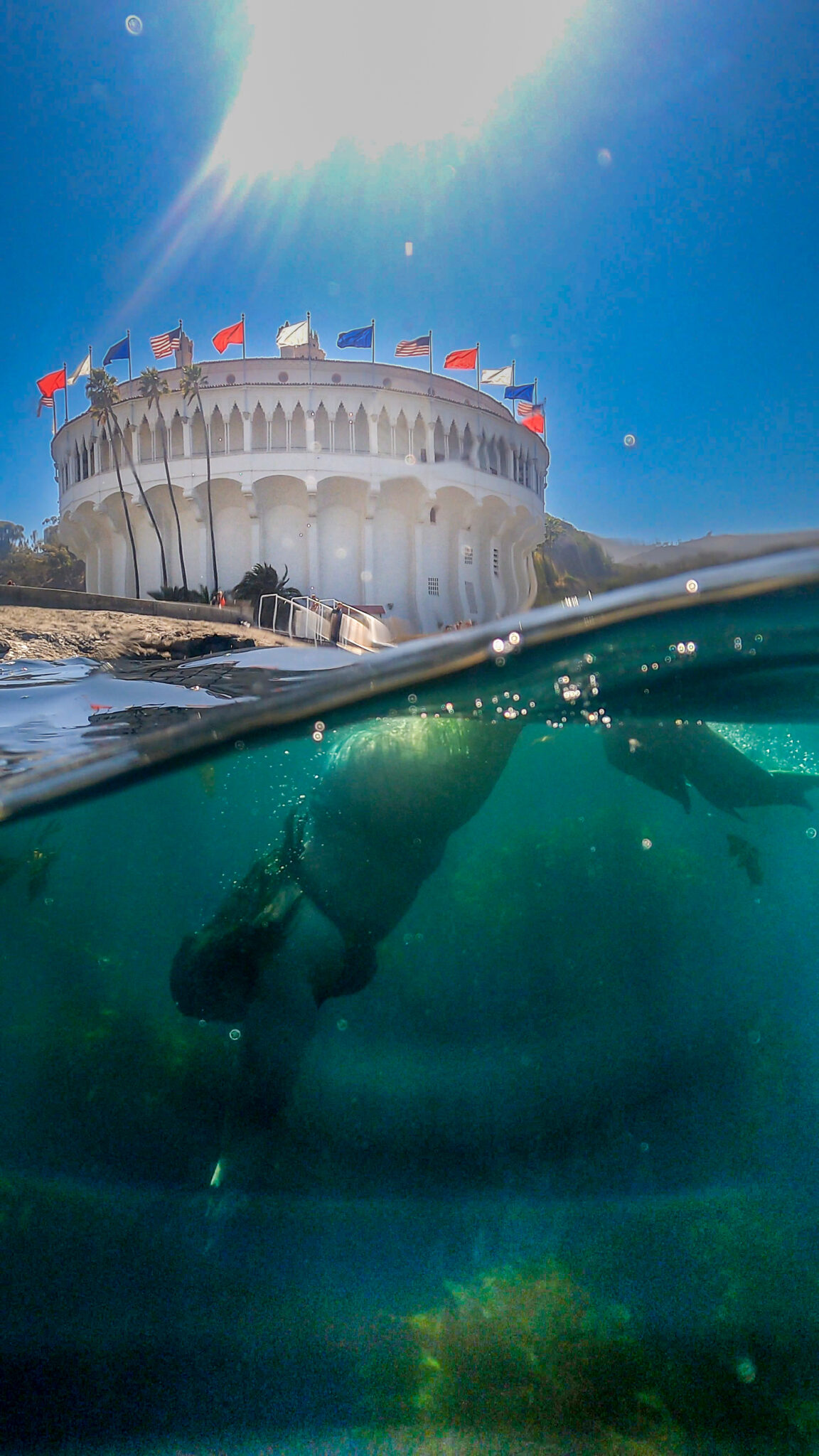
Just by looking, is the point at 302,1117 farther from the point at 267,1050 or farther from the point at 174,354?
the point at 174,354

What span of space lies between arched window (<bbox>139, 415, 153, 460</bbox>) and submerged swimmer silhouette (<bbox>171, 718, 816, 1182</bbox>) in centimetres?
3247

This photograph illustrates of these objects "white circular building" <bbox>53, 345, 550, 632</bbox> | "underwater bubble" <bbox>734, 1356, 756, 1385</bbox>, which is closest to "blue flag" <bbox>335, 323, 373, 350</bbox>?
"white circular building" <bbox>53, 345, 550, 632</bbox>

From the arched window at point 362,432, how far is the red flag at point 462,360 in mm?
3990

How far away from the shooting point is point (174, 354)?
34125 mm

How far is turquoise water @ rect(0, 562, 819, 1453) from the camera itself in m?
2.63

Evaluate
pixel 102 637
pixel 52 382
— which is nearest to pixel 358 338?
pixel 52 382

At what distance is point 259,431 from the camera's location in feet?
105

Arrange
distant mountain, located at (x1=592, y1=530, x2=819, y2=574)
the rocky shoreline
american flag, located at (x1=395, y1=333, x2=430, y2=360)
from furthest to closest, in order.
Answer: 1. american flag, located at (x1=395, y1=333, x2=430, y2=360)
2. the rocky shoreline
3. distant mountain, located at (x1=592, y1=530, x2=819, y2=574)

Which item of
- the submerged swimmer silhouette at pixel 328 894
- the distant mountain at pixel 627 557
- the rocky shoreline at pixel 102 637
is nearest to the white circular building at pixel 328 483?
the rocky shoreline at pixel 102 637

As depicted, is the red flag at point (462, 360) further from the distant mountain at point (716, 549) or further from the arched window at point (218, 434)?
the distant mountain at point (716, 549)

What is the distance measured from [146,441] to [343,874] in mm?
33769

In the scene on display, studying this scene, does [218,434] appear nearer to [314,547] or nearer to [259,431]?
[259,431]

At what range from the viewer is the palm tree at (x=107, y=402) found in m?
32.0

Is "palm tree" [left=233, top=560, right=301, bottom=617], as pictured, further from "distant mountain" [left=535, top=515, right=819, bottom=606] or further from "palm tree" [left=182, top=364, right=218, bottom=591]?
"distant mountain" [left=535, top=515, right=819, bottom=606]
